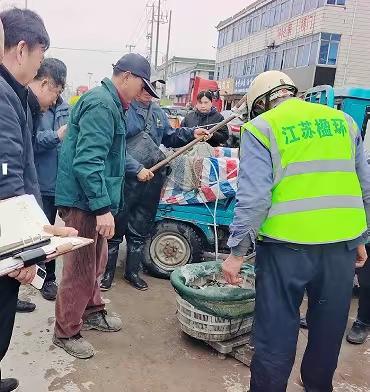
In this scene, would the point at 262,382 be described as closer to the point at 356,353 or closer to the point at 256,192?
the point at 256,192

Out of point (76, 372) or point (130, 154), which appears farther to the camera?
point (130, 154)

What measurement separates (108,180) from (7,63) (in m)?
1.12

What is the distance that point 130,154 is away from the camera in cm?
378

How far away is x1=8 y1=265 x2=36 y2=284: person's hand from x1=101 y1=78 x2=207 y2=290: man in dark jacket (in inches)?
77.9

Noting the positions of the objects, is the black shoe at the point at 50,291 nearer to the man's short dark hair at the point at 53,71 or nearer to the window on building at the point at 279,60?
the man's short dark hair at the point at 53,71

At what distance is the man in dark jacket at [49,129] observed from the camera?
10.4 ft

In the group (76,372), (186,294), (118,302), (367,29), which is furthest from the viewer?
Result: (367,29)

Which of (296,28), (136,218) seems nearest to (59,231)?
(136,218)

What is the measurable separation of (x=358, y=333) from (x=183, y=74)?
5181 cm

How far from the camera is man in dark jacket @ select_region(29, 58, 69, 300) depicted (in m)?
3.16

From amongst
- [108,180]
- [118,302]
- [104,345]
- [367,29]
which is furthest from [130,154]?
[367,29]

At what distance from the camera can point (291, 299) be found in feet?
7.23

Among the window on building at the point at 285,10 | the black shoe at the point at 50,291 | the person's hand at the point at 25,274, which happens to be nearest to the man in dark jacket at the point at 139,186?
the black shoe at the point at 50,291

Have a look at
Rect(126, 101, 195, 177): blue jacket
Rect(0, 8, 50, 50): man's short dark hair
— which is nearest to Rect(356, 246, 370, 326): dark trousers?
Rect(126, 101, 195, 177): blue jacket
